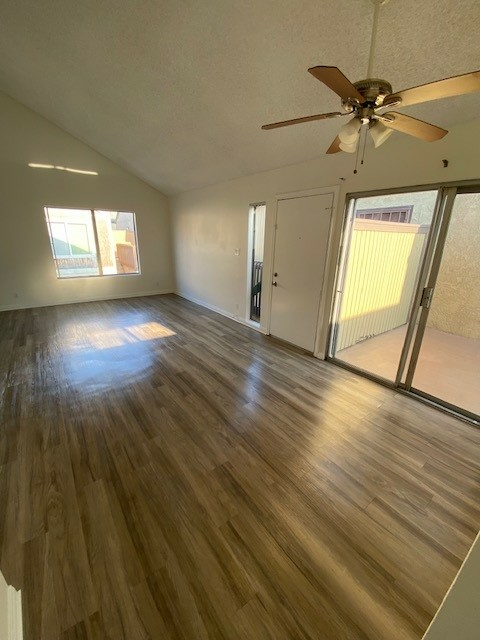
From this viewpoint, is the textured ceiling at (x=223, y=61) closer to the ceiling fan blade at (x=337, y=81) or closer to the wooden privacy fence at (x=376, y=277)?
the ceiling fan blade at (x=337, y=81)

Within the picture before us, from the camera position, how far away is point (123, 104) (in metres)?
3.49

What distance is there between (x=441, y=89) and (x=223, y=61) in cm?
202

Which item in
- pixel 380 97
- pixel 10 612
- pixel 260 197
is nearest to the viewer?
pixel 10 612

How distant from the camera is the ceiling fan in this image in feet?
3.59

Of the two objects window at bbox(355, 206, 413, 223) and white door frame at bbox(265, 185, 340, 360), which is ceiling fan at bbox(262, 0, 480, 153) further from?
window at bbox(355, 206, 413, 223)

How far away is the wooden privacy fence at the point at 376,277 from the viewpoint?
3.48 metres

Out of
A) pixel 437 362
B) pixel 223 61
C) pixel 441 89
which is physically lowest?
pixel 437 362

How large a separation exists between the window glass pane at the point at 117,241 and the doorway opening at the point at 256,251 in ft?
11.6

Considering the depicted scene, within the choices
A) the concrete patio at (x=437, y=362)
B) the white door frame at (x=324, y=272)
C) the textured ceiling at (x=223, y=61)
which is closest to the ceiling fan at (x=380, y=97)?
the textured ceiling at (x=223, y=61)

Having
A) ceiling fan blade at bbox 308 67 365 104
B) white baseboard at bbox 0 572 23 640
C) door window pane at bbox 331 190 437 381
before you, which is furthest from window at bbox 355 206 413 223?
white baseboard at bbox 0 572 23 640

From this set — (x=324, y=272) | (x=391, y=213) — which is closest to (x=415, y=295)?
(x=324, y=272)

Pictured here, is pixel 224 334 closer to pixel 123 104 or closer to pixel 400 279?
pixel 400 279

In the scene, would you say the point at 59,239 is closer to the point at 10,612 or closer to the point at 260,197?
the point at 260,197

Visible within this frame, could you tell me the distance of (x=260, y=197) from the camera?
4102mm
